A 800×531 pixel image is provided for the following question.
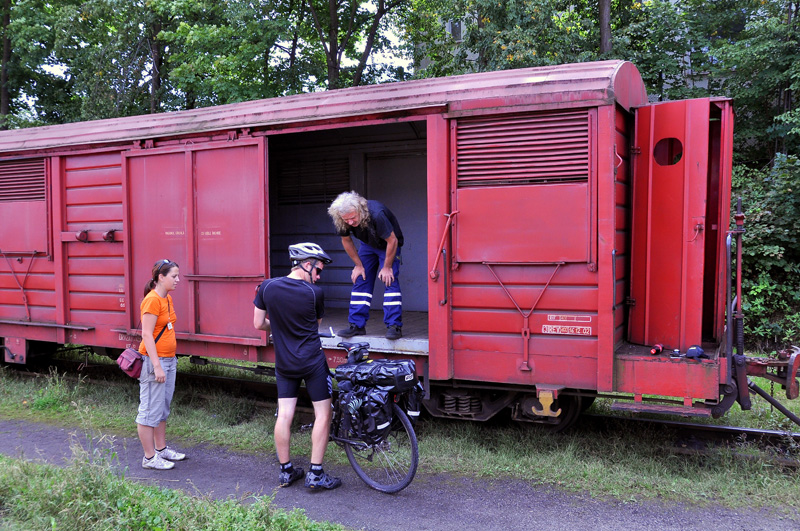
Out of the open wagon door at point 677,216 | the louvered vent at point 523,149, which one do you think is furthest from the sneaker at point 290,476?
the open wagon door at point 677,216

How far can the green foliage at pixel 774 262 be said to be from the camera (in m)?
9.63

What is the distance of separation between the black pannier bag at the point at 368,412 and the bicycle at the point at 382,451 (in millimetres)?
48

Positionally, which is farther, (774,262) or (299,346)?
(774,262)

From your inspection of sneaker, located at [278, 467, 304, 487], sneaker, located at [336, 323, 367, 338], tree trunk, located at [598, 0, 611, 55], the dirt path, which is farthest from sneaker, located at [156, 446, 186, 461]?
tree trunk, located at [598, 0, 611, 55]

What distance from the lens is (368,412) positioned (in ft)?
14.5

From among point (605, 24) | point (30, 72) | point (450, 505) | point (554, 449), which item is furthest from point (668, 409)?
point (30, 72)

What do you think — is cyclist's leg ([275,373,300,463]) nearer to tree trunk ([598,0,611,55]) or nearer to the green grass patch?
the green grass patch

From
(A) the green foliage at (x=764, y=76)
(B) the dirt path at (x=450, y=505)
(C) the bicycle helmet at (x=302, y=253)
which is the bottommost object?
(B) the dirt path at (x=450, y=505)

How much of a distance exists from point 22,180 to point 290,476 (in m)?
5.53

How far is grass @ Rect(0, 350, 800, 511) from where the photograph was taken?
450 centimetres

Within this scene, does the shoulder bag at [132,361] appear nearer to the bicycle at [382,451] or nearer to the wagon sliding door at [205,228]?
the wagon sliding door at [205,228]

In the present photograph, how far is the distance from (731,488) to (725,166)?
101 inches

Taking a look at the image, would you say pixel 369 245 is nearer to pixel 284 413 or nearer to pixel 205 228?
pixel 205 228

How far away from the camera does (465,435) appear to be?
18.7ft
